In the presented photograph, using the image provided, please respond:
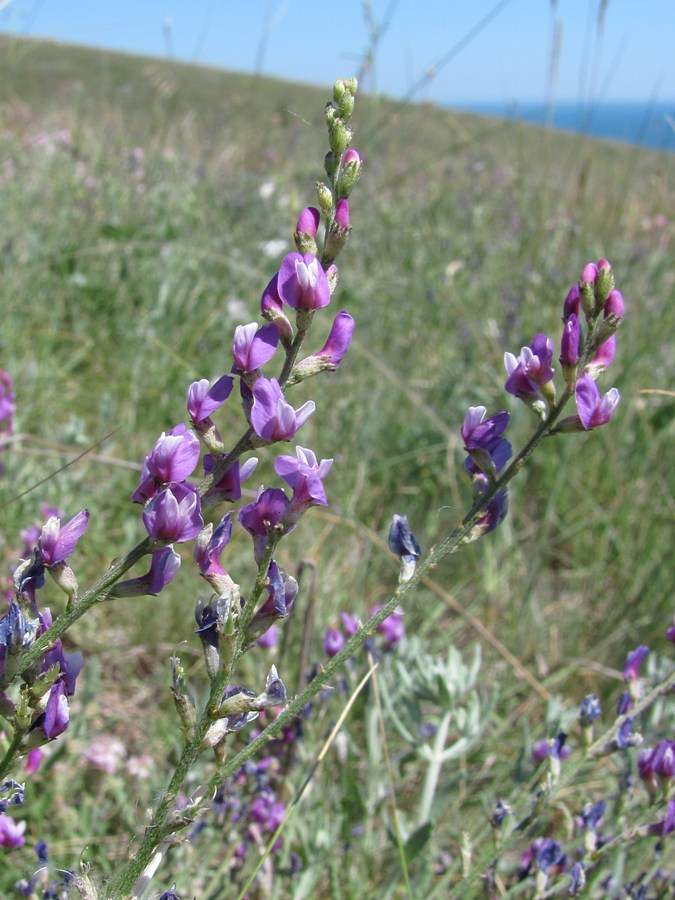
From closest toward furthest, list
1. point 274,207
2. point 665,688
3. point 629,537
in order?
point 665,688
point 629,537
point 274,207

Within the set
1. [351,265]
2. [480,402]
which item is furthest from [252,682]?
[351,265]

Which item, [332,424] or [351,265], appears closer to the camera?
[332,424]

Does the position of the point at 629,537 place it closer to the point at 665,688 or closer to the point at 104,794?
the point at 665,688

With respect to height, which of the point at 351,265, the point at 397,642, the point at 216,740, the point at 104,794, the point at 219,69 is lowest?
the point at 104,794

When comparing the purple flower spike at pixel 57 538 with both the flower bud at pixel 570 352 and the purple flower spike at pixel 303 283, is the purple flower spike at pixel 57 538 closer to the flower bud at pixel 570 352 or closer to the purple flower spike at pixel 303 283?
the purple flower spike at pixel 303 283

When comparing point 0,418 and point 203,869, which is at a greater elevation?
point 0,418

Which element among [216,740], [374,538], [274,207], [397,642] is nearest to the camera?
[216,740]

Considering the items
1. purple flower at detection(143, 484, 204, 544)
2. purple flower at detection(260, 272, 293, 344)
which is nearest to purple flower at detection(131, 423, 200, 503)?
purple flower at detection(143, 484, 204, 544)
